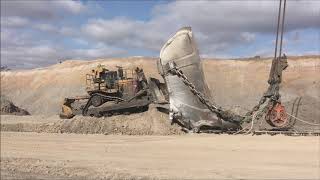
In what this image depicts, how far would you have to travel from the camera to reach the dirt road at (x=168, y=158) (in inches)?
562

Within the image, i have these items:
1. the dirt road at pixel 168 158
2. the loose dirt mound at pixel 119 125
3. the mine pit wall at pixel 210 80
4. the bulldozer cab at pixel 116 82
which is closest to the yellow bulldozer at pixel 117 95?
the bulldozer cab at pixel 116 82

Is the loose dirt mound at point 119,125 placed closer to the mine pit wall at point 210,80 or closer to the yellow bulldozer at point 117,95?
the yellow bulldozer at point 117,95

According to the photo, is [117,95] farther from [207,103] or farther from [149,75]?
[149,75]

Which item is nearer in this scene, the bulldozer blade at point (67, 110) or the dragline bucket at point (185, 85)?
the dragline bucket at point (185, 85)

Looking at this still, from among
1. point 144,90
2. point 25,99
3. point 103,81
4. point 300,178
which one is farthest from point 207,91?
point 25,99

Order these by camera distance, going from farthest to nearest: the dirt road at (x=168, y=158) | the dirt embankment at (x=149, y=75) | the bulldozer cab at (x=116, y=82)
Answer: the bulldozer cab at (x=116, y=82)
the dirt embankment at (x=149, y=75)
the dirt road at (x=168, y=158)

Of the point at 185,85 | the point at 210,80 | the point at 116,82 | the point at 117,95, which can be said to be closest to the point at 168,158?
the point at 185,85

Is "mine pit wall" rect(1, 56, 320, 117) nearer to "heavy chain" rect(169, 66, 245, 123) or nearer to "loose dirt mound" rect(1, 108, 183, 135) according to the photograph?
"heavy chain" rect(169, 66, 245, 123)

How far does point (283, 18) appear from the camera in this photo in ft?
81.6

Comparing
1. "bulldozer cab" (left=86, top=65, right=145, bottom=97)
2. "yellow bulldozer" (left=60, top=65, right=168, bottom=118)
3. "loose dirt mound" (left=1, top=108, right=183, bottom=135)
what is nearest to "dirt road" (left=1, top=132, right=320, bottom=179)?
"loose dirt mound" (left=1, top=108, right=183, bottom=135)

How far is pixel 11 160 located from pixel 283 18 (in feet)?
46.3

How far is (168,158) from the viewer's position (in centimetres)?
1758

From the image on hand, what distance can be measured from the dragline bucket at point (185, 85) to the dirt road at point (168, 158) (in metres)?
1.66

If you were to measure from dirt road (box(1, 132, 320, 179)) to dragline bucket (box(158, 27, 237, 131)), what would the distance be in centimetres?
166
